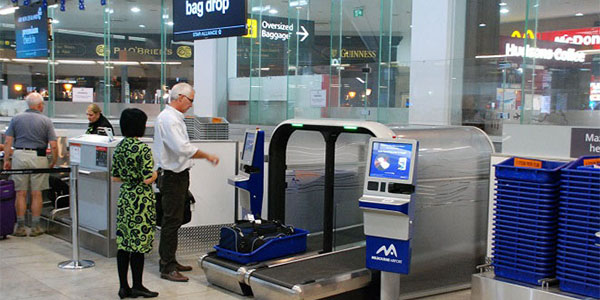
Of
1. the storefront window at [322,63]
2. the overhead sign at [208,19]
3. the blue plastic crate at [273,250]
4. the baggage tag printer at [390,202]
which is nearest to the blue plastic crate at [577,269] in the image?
the baggage tag printer at [390,202]

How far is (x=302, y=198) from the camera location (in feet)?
20.2

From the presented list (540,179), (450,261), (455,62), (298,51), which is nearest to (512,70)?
(455,62)

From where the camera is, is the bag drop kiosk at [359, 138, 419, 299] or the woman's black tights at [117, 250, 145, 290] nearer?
the bag drop kiosk at [359, 138, 419, 299]

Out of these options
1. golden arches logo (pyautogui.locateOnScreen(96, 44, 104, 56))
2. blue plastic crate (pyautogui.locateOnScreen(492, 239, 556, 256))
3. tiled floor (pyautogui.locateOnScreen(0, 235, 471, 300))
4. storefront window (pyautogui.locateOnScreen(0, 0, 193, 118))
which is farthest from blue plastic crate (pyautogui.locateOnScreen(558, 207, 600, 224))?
golden arches logo (pyautogui.locateOnScreen(96, 44, 104, 56))

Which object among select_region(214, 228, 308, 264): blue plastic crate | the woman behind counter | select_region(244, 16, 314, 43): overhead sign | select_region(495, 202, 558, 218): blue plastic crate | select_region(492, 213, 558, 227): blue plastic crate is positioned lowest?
select_region(214, 228, 308, 264): blue plastic crate

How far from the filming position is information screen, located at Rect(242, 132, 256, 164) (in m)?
5.96

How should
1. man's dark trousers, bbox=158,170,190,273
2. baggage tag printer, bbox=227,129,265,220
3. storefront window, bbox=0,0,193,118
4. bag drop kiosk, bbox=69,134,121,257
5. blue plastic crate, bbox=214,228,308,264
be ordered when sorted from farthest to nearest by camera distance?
1. storefront window, bbox=0,0,193,118
2. bag drop kiosk, bbox=69,134,121,257
3. baggage tag printer, bbox=227,129,265,220
4. man's dark trousers, bbox=158,170,190,273
5. blue plastic crate, bbox=214,228,308,264

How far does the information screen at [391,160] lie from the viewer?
4.25 m

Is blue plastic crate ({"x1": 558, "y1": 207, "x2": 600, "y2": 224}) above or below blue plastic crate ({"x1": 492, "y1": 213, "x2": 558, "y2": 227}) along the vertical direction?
above

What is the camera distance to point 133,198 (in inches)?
184

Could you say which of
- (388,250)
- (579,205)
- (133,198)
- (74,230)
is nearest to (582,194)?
(579,205)

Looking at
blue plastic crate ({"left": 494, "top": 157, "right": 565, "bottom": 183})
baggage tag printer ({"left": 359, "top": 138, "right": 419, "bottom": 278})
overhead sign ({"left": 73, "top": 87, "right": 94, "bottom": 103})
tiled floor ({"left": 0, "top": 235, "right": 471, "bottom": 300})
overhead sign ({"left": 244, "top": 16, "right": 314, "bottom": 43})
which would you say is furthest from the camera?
overhead sign ({"left": 73, "top": 87, "right": 94, "bottom": 103})

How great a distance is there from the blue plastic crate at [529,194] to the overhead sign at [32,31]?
7381mm

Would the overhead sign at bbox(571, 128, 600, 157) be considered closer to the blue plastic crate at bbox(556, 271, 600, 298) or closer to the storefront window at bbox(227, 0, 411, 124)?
the blue plastic crate at bbox(556, 271, 600, 298)
